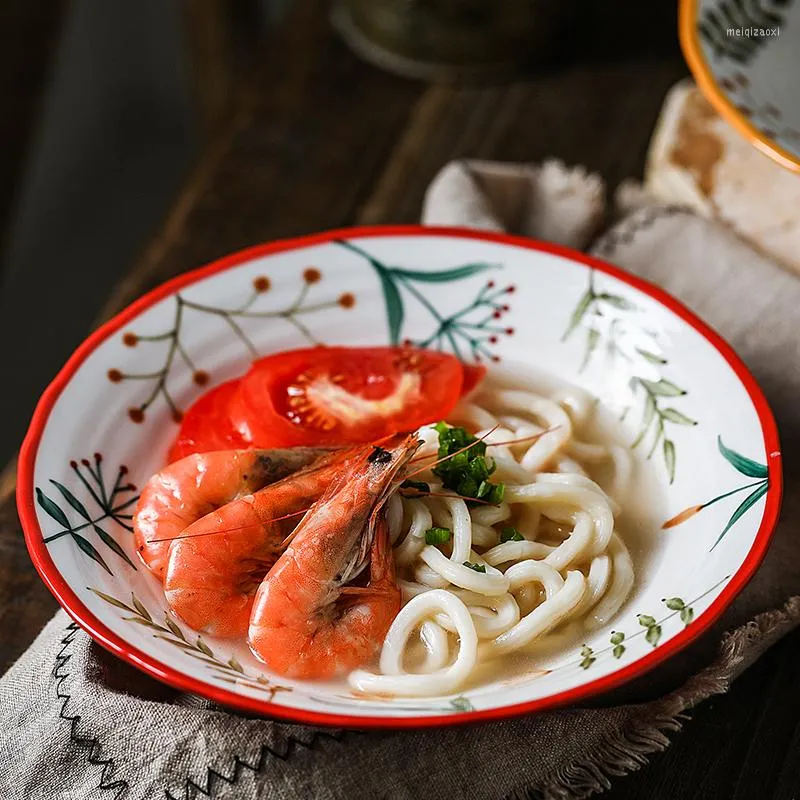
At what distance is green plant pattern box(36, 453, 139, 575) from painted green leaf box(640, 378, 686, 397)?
3.68ft

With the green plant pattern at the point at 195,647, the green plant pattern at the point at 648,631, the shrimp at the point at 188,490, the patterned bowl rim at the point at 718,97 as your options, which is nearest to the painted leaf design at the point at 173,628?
the green plant pattern at the point at 195,647

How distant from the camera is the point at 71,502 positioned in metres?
2.08

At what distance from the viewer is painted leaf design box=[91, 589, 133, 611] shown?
6.27ft

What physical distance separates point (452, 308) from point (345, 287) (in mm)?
259

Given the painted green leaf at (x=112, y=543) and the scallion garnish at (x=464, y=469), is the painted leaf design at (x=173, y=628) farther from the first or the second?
the scallion garnish at (x=464, y=469)

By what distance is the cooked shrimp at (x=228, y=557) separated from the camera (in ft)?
6.44

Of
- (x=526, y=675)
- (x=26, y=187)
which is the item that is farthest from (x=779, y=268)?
(x=26, y=187)

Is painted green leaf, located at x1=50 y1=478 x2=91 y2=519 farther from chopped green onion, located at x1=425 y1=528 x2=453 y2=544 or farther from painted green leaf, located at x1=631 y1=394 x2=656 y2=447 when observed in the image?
painted green leaf, located at x1=631 y1=394 x2=656 y2=447

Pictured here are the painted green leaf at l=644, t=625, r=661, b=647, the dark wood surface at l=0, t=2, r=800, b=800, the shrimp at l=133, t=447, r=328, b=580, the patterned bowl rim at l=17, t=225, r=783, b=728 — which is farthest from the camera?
the dark wood surface at l=0, t=2, r=800, b=800

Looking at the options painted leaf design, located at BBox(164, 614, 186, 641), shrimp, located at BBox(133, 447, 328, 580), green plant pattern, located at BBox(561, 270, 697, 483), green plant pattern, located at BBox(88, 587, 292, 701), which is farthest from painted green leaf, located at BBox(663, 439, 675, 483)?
painted leaf design, located at BBox(164, 614, 186, 641)

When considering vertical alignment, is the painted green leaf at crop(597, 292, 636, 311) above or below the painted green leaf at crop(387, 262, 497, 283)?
above

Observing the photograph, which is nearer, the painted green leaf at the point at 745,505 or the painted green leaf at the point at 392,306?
the painted green leaf at the point at 745,505

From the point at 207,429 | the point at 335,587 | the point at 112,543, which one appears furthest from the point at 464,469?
the point at 112,543

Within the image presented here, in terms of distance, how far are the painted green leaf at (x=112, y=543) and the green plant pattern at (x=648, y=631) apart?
0.86 metres
